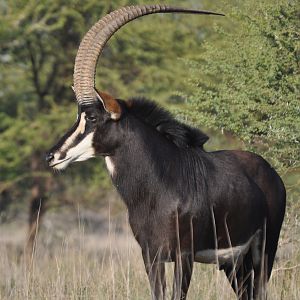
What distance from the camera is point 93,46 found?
7434 mm

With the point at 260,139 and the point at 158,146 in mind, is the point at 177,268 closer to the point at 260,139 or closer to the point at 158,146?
the point at 158,146

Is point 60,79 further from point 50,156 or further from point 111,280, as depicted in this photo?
point 50,156

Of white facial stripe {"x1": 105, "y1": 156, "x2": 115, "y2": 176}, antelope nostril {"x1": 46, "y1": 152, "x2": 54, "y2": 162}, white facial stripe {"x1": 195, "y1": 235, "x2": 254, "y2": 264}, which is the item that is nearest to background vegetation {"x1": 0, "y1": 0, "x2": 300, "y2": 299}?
white facial stripe {"x1": 195, "y1": 235, "x2": 254, "y2": 264}

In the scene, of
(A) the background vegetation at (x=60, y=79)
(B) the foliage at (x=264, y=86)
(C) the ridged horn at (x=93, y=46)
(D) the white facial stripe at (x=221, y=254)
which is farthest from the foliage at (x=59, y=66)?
(D) the white facial stripe at (x=221, y=254)

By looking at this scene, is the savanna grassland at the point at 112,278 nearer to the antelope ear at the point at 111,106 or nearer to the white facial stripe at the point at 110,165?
the white facial stripe at the point at 110,165

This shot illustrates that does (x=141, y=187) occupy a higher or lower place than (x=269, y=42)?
lower

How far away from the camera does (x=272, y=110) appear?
8.77m

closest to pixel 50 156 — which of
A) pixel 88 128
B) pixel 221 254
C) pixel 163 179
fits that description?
pixel 88 128

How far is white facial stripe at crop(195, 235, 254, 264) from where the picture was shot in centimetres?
709

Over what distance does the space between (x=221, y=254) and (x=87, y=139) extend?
134 centimetres

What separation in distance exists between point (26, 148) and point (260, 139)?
10.2 metres

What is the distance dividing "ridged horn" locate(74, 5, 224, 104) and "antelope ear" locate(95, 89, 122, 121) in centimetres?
8

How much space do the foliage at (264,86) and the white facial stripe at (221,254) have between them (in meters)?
1.55

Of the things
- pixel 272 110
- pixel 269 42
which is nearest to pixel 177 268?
pixel 272 110
